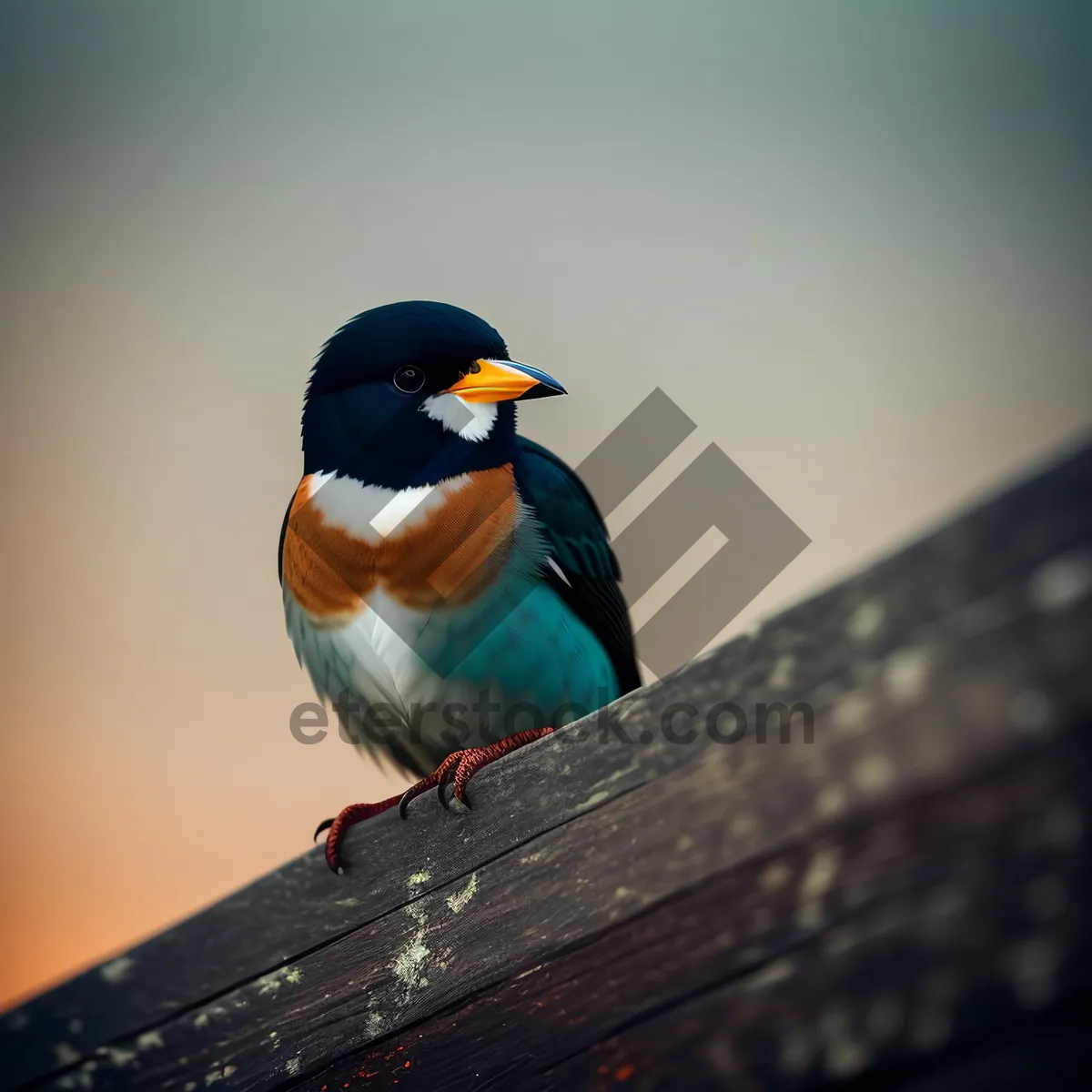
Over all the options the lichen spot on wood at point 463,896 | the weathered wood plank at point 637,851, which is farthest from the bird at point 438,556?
the lichen spot on wood at point 463,896

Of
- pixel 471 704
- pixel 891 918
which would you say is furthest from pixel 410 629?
pixel 891 918

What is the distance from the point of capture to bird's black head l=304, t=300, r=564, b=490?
6.83 ft

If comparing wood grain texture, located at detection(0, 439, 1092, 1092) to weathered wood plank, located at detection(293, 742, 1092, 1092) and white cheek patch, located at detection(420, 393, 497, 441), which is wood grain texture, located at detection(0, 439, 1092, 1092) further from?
white cheek patch, located at detection(420, 393, 497, 441)

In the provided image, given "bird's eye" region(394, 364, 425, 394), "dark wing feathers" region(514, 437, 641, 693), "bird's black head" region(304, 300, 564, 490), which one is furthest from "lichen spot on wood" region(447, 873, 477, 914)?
"bird's eye" region(394, 364, 425, 394)

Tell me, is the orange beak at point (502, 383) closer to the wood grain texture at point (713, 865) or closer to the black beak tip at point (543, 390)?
the black beak tip at point (543, 390)

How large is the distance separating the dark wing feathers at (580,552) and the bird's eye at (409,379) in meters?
0.24

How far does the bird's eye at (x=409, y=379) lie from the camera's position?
216cm

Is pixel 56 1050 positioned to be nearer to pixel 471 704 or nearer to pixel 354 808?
pixel 354 808

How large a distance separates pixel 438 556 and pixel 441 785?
877mm

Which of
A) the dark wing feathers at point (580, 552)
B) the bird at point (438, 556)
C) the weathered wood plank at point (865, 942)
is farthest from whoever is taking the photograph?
the dark wing feathers at point (580, 552)

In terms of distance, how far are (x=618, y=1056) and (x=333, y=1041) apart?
1.31 ft

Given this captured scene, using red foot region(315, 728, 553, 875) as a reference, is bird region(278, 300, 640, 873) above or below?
above

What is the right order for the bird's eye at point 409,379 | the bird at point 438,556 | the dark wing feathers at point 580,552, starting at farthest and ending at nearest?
1. the bird's eye at point 409,379
2. the dark wing feathers at point 580,552
3. the bird at point 438,556

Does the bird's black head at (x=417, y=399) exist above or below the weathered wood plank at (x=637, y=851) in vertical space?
above
